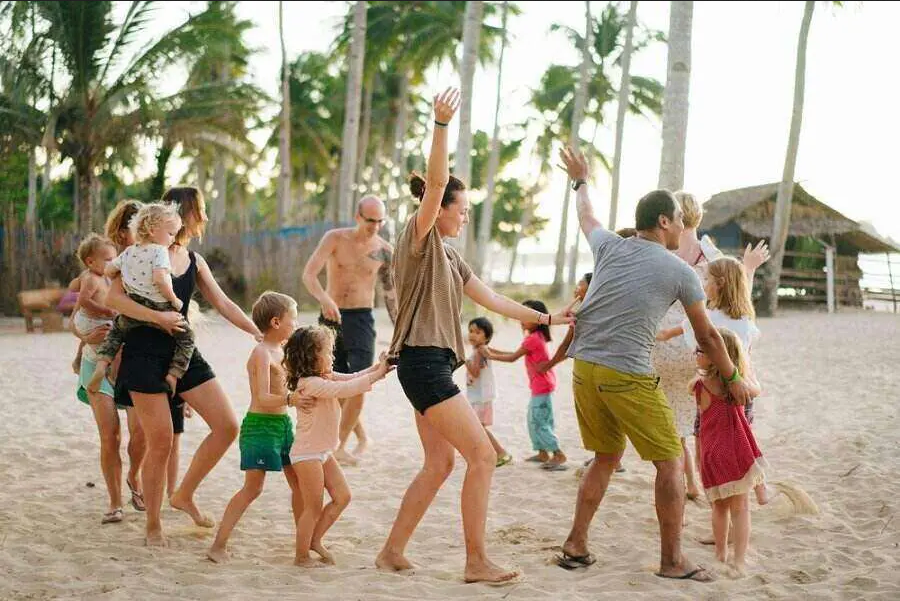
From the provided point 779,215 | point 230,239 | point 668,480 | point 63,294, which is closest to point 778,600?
point 668,480

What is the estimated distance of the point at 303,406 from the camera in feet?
13.8

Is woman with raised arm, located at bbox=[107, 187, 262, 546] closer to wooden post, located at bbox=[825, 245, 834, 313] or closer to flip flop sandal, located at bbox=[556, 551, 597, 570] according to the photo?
flip flop sandal, located at bbox=[556, 551, 597, 570]

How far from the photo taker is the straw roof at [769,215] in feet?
89.5

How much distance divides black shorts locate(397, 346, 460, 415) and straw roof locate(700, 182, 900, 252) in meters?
24.7

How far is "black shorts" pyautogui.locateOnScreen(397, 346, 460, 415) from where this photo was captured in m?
3.85

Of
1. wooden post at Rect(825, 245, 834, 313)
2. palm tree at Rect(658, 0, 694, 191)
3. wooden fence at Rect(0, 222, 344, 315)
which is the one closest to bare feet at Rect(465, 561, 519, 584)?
palm tree at Rect(658, 0, 694, 191)

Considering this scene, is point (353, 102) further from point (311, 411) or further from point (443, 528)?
point (311, 411)

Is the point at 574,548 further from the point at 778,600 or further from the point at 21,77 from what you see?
the point at 21,77

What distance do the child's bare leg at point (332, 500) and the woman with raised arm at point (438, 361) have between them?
0.41m

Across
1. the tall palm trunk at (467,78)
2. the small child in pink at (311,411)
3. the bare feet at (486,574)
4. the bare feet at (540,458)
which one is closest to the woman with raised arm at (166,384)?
the small child in pink at (311,411)

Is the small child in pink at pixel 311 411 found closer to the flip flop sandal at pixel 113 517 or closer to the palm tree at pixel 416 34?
the flip flop sandal at pixel 113 517

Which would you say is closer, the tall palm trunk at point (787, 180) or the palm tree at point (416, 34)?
the tall palm trunk at point (787, 180)

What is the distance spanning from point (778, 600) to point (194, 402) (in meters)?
2.93

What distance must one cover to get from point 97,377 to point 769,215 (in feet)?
83.6
